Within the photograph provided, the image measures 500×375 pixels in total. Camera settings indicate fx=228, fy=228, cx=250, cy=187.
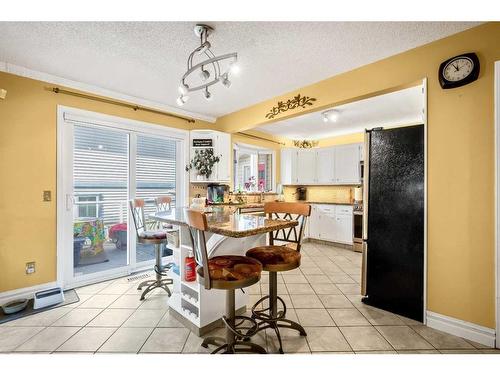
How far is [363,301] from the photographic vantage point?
Answer: 2.59 metres

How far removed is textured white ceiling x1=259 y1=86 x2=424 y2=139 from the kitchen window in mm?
612

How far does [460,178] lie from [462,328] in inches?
50.4

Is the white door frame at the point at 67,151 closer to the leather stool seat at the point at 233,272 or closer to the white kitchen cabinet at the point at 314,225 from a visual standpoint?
the leather stool seat at the point at 233,272

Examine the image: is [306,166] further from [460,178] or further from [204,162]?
[460,178]

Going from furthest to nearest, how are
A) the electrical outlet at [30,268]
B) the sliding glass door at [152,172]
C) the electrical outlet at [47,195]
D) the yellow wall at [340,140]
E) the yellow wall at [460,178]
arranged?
the yellow wall at [340,140]
the sliding glass door at [152,172]
the electrical outlet at [47,195]
the electrical outlet at [30,268]
the yellow wall at [460,178]

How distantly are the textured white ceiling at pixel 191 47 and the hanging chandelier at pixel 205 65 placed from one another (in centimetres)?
9

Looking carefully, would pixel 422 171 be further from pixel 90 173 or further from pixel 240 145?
pixel 90 173

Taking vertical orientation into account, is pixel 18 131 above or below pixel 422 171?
above

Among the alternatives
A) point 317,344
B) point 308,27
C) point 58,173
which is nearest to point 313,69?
point 308,27

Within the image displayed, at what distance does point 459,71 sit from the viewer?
1.97 m

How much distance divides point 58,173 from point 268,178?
4215 millimetres

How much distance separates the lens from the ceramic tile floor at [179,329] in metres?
1.83

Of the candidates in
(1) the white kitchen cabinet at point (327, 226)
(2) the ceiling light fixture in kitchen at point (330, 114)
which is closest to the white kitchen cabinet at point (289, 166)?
(1) the white kitchen cabinet at point (327, 226)
